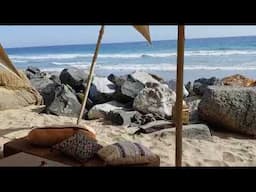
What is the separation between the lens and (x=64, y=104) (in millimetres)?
5207

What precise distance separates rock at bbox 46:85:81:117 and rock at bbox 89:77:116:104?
555 mm

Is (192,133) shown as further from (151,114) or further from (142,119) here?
(151,114)

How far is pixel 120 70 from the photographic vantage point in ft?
48.2

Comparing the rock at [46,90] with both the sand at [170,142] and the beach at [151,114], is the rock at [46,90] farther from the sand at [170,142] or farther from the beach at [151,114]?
the sand at [170,142]

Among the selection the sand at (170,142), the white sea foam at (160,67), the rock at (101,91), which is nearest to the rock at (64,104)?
the sand at (170,142)

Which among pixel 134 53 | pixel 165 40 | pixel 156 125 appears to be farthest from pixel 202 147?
pixel 165 40

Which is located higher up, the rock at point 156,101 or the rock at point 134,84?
the rock at point 134,84

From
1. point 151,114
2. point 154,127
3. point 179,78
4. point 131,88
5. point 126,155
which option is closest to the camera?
point 179,78

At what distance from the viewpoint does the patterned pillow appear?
192cm

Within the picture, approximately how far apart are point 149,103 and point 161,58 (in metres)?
11.9

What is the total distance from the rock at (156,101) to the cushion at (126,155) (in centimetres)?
295

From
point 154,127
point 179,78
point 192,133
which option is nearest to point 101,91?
point 154,127

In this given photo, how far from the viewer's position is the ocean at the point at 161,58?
13.4m

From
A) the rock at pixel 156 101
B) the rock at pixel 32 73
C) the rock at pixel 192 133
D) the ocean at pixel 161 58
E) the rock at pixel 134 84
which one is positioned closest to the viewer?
the rock at pixel 192 133
